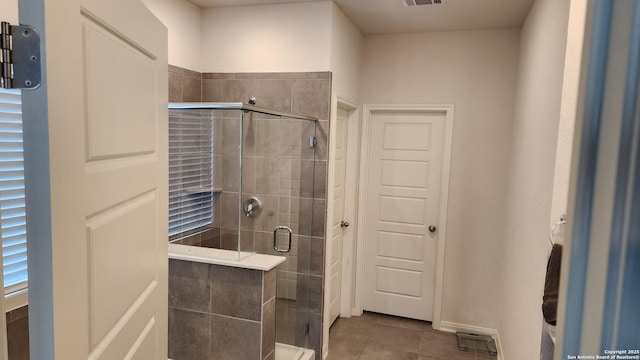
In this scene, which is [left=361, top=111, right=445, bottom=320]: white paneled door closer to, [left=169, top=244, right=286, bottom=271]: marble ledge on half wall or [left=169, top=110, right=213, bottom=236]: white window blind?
[left=169, top=244, right=286, bottom=271]: marble ledge on half wall

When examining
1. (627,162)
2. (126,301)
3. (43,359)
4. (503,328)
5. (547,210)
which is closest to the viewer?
(627,162)

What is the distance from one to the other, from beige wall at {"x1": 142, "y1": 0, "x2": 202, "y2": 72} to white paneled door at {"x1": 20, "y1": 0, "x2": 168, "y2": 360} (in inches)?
79.2

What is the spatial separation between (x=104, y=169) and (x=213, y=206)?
2002mm

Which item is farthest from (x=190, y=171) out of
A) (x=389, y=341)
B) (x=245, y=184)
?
(x=389, y=341)

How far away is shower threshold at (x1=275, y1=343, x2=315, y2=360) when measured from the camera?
3.13m

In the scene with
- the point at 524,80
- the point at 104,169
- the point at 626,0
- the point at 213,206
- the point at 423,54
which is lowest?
the point at 213,206

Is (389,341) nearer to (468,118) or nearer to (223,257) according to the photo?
(223,257)

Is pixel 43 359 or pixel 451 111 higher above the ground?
pixel 451 111

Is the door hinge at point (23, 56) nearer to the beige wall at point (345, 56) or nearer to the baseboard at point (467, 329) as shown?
the beige wall at point (345, 56)

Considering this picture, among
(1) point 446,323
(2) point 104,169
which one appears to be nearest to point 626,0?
(2) point 104,169

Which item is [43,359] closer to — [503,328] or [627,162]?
[627,162]

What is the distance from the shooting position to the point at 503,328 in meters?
3.55

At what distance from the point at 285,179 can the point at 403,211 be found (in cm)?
159

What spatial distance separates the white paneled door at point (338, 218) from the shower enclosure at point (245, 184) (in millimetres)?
654
